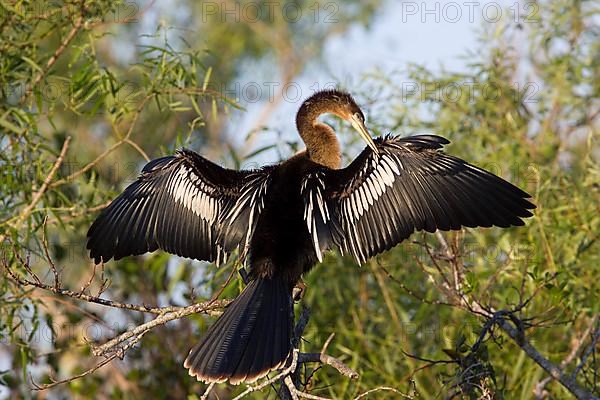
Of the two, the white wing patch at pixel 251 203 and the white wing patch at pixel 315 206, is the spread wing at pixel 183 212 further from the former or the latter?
the white wing patch at pixel 315 206

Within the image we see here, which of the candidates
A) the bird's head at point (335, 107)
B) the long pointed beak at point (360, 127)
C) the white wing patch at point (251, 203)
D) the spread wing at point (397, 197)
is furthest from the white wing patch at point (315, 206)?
the bird's head at point (335, 107)

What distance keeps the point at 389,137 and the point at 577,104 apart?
83.8 inches

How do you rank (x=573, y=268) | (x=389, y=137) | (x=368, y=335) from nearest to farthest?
(x=389, y=137), (x=573, y=268), (x=368, y=335)

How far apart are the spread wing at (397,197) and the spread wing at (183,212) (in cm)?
27

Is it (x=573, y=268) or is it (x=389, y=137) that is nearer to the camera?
(x=389, y=137)

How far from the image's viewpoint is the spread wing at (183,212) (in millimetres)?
3521

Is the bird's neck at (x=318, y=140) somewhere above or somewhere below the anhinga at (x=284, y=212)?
above

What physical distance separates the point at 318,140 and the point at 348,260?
128cm

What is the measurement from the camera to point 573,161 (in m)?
5.52

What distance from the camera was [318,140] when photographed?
389 cm

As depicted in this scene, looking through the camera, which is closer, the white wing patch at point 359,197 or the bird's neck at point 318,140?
the white wing patch at point 359,197

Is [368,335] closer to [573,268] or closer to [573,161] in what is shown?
[573,268]

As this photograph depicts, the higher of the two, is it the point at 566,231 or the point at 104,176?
the point at 104,176

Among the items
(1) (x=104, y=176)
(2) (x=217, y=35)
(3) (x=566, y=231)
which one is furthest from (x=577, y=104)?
(2) (x=217, y=35)
